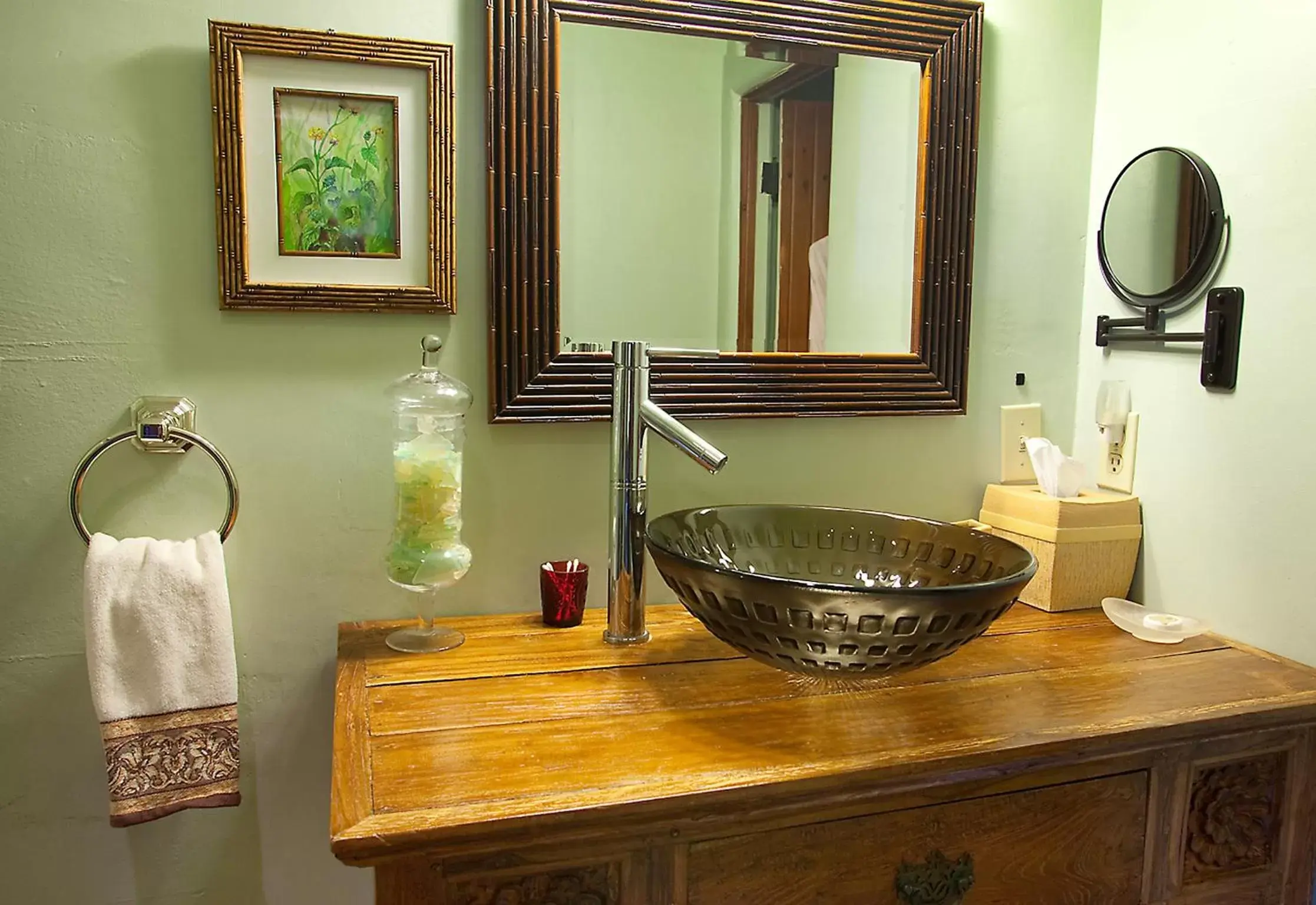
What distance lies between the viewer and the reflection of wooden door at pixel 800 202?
1.23 metres

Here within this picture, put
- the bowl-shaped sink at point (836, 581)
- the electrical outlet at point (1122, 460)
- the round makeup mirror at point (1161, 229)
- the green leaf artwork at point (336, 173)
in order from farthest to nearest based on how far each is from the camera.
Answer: the electrical outlet at point (1122, 460) < the round makeup mirror at point (1161, 229) < the green leaf artwork at point (336, 173) < the bowl-shaped sink at point (836, 581)

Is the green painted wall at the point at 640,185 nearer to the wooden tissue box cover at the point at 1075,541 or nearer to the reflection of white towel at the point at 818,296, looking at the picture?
the reflection of white towel at the point at 818,296

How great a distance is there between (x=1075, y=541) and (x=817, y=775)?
2.08 feet

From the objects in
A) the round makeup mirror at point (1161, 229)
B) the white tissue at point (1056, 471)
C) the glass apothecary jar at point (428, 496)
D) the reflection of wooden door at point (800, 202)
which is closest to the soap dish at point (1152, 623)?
the white tissue at point (1056, 471)

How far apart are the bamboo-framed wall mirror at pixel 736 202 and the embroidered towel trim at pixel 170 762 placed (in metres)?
0.47

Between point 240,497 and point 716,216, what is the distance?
0.67 metres

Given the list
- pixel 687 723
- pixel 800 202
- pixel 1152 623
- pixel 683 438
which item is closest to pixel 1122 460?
pixel 1152 623

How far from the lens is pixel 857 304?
1.29 meters

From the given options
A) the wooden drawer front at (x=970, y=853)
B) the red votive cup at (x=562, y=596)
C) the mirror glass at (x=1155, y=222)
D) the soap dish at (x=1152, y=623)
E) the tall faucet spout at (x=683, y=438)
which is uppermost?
the mirror glass at (x=1155, y=222)

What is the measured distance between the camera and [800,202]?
4.07 ft

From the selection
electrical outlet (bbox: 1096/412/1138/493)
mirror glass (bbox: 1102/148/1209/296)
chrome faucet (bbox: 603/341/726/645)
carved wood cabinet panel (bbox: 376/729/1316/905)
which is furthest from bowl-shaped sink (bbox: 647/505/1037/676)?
mirror glass (bbox: 1102/148/1209/296)

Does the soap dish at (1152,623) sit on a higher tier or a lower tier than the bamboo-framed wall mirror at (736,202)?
lower

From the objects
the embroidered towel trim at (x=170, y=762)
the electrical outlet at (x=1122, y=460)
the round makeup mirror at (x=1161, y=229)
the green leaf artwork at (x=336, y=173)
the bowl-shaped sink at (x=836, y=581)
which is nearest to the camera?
the bowl-shaped sink at (x=836, y=581)

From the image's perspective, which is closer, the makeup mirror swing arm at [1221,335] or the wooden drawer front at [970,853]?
the wooden drawer front at [970,853]
